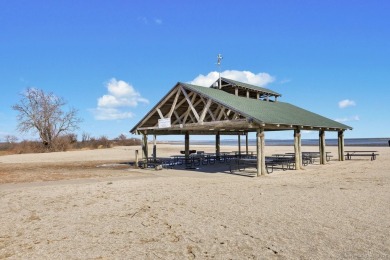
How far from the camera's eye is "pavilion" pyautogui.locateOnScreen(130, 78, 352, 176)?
47.2ft

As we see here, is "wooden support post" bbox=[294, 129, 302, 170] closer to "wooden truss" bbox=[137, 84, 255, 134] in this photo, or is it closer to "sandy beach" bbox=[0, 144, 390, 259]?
"wooden truss" bbox=[137, 84, 255, 134]

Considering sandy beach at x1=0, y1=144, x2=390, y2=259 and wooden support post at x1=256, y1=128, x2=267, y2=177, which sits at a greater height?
wooden support post at x1=256, y1=128, x2=267, y2=177

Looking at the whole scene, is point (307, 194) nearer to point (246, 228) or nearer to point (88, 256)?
point (246, 228)

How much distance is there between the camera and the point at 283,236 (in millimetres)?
5703

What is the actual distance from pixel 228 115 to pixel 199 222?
11.9 metres

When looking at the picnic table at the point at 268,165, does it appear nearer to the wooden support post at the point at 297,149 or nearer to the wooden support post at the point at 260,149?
the wooden support post at the point at 297,149

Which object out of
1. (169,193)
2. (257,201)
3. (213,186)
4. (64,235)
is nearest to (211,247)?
(64,235)

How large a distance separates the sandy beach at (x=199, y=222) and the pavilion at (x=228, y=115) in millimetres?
3851

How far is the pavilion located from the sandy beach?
3851mm

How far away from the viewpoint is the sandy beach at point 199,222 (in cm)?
509

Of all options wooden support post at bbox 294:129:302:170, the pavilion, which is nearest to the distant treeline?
the pavilion

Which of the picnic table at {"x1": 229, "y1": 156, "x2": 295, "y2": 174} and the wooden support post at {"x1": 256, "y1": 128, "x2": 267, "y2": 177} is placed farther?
the picnic table at {"x1": 229, "y1": 156, "x2": 295, "y2": 174}

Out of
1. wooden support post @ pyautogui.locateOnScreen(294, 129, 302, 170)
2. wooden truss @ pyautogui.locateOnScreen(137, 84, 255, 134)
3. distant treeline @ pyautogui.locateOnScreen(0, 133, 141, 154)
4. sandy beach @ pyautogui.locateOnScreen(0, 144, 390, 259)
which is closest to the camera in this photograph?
sandy beach @ pyautogui.locateOnScreen(0, 144, 390, 259)

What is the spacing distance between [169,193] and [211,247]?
5311mm
